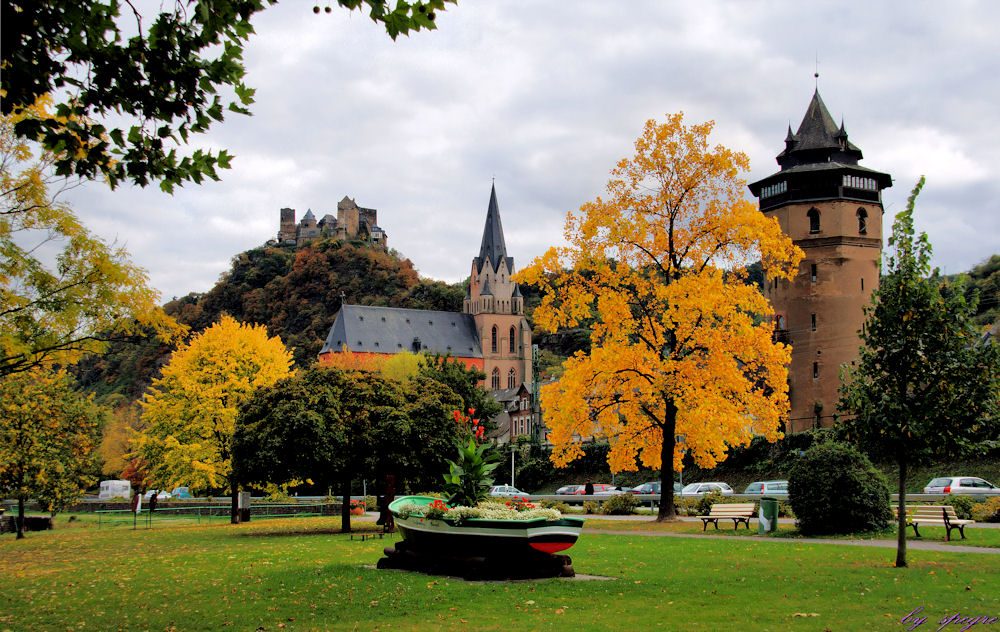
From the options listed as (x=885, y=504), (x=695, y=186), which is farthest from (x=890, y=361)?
(x=695, y=186)

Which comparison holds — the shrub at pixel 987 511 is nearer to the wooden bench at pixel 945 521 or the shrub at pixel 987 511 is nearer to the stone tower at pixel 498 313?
the wooden bench at pixel 945 521

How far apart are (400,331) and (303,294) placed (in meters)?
35.7

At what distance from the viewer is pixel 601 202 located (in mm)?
28047

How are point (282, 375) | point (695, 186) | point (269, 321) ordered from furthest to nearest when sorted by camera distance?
point (269, 321)
point (282, 375)
point (695, 186)

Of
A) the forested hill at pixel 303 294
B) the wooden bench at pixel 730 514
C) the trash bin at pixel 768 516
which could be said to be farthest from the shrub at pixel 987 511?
the forested hill at pixel 303 294

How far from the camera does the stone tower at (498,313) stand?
13050cm

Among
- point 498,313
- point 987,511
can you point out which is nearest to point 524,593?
point 987,511

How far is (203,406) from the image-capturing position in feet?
117

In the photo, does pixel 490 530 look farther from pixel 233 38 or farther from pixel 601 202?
pixel 601 202

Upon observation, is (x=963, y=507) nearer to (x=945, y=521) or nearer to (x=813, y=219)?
(x=945, y=521)

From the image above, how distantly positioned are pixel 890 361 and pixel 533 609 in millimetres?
8036

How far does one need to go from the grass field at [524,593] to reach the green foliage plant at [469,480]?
1734mm

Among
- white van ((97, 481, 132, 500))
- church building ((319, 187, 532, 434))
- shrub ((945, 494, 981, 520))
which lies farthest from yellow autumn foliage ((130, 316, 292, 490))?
church building ((319, 187, 532, 434))

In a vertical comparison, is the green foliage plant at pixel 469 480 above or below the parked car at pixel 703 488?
above
